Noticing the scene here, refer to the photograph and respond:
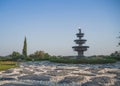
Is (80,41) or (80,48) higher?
(80,41)

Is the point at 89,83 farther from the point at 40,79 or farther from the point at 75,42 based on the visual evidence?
the point at 75,42

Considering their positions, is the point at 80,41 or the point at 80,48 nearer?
the point at 80,48

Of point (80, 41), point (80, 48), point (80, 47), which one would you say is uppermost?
point (80, 41)

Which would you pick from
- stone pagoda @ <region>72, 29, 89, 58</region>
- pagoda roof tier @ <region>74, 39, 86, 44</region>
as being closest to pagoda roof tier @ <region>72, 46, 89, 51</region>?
stone pagoda @ <region>72, 29, 89, 58</region>

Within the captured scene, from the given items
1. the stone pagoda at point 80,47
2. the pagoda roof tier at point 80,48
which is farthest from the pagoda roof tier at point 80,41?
the pagoda roof tier at point 80,48

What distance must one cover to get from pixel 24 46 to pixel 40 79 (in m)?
Answer: 26.3

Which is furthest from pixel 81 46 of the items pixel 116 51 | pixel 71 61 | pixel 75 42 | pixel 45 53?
pixel 45 53

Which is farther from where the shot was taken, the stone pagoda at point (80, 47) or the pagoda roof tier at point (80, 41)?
the pagoda roof tier at point (80, 41)

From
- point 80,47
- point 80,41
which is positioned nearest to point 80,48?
point 80,47

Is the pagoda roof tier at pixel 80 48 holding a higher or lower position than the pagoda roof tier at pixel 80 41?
lower

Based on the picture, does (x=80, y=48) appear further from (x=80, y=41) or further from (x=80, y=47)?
(x=80, y=41)

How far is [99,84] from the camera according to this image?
8992mm

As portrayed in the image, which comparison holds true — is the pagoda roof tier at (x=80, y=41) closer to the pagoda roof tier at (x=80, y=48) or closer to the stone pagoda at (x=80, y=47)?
the stone pagoda at (x=80, y=47)

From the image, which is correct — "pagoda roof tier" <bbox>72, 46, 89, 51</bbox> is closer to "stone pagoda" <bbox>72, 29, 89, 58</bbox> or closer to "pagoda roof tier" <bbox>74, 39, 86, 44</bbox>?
"stone pagoda" <bbox>72, 29, 89, 58</bbox>
